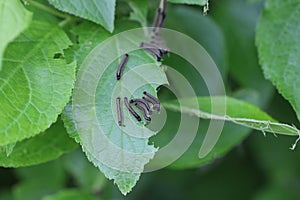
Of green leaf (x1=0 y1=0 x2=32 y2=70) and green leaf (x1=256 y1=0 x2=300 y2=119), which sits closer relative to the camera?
green leaf (x1=0 y1=0 x2=32 y2=70)

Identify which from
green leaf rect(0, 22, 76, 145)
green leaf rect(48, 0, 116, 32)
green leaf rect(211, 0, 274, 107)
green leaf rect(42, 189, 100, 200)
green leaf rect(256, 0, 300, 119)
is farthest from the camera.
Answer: green leaf rect(211, 0, 274, 107)

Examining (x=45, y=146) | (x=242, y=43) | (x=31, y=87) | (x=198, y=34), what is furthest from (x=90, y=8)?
(x=242, y=43)

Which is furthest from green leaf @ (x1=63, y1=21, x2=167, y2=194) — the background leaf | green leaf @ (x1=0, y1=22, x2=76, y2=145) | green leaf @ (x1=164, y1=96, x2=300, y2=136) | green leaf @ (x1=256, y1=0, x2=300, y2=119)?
the background leaf

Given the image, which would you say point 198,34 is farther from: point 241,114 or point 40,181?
point 40,181

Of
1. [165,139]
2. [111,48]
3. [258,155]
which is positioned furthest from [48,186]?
[111,48]

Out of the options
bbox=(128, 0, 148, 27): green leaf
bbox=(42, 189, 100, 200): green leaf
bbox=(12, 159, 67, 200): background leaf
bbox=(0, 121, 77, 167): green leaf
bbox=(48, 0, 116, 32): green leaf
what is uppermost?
bbox=(48, 0, 116, 32): green leaf

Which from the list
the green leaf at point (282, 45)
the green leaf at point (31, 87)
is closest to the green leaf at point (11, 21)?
the green leaf at point (31, 87)

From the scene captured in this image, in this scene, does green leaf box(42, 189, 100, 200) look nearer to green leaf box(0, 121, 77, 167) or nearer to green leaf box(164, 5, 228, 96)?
green leaf box(0, 121, 77, 167)
